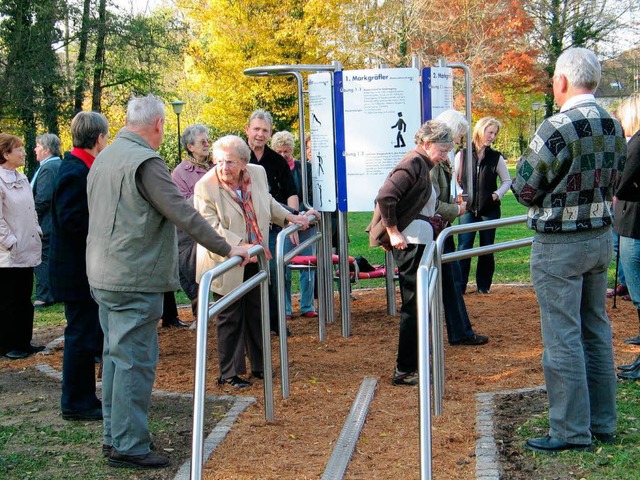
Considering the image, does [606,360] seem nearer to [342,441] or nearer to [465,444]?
[465,444]

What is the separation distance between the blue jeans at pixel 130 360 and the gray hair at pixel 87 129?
1.20m

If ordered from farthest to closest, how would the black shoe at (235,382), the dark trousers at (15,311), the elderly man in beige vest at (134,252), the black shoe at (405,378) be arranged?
1. the dark trousers at (15,311)
2. the black shoe at (235,382)
3. the black shoe at (405,378)
4. the elderly man in beige vest at (134,252)

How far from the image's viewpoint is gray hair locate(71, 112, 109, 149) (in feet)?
17.9

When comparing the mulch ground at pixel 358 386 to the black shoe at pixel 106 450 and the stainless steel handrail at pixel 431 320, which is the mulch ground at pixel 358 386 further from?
the black shoe at pixel 106 450

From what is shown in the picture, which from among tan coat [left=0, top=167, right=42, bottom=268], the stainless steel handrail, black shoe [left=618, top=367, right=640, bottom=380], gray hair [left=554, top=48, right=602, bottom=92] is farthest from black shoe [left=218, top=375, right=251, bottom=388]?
gray hair [left=554, top=48, right=602, bottom=92]

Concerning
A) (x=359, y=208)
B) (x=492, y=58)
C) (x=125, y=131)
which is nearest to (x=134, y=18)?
(x=492, y=58)

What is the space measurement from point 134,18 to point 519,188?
25.0 m

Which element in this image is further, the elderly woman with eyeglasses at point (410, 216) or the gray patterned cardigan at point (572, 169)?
the elderly woman with eyeglasses at point (410, 216)

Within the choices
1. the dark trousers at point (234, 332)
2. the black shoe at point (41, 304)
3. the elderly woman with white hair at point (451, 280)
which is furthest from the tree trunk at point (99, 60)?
the dark trousers at point (234, 332)

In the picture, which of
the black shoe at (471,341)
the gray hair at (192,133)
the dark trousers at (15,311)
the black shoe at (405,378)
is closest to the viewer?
the black shoe at (405,378)

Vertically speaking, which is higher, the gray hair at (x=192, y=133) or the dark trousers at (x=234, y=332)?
the gray hair at (x=192, y=133)

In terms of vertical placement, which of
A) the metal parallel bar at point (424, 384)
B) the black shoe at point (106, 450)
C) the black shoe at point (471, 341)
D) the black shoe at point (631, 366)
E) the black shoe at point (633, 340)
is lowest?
the black shoe at point (471, 341)

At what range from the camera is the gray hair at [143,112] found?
4688 mm

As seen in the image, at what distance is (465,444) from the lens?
15.6 ft
